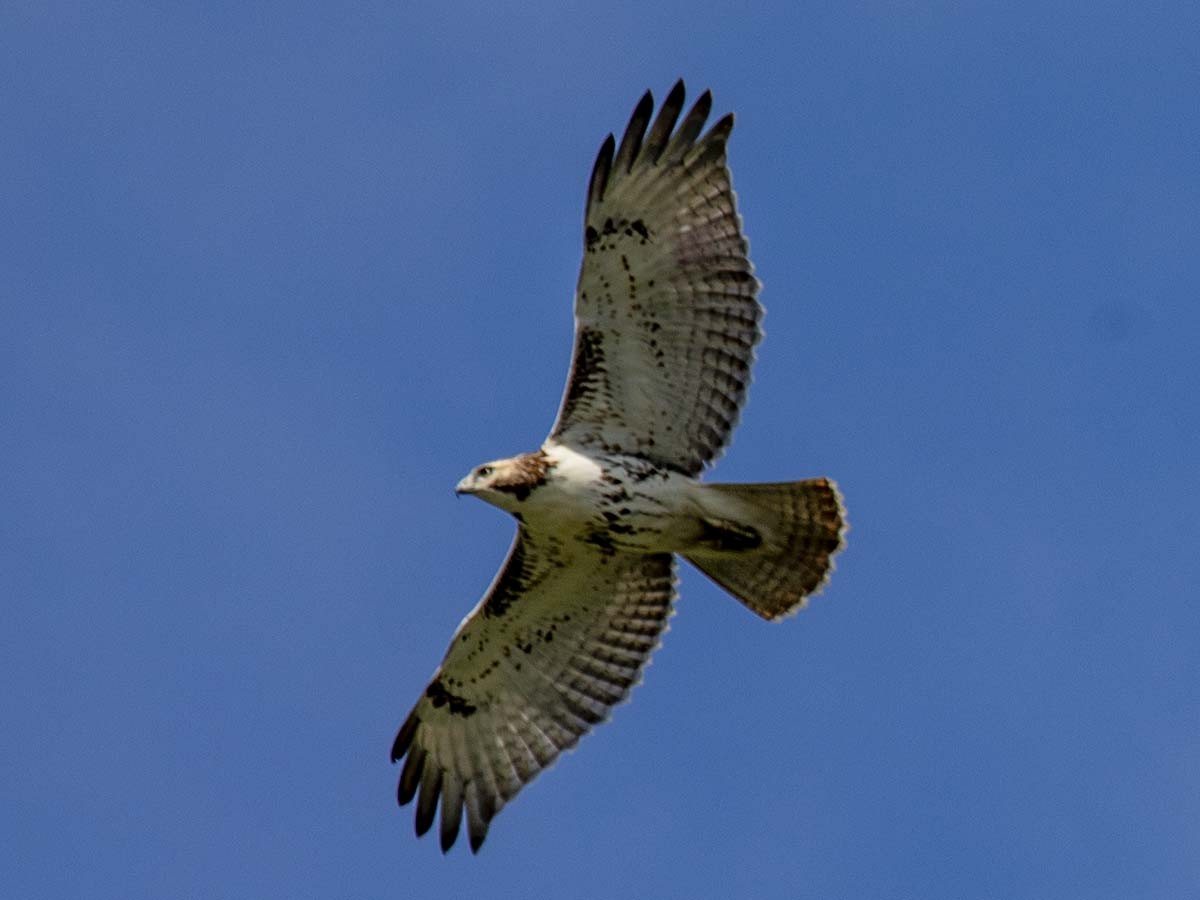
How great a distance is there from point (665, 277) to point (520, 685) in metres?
3.16

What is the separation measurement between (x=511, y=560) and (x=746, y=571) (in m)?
1.57

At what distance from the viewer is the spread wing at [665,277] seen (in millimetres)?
15172

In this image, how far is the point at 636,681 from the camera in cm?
1642

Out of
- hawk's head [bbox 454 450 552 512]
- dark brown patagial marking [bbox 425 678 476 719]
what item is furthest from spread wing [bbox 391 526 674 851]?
hawk's head [bbox 454 450 552 512]

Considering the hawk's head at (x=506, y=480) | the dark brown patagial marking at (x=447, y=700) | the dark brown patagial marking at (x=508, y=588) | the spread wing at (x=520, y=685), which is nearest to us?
the hawk's head at (x=506, y=480)

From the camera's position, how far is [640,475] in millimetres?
15430

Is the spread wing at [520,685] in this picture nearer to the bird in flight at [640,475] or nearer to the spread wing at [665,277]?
the bird in flight at [640,475]

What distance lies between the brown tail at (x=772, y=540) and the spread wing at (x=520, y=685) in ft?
1.89

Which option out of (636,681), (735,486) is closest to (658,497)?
(735,486)

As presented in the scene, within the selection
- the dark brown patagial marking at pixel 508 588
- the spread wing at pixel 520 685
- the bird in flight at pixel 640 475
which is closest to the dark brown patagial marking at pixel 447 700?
the spread wing at pixel 520 685

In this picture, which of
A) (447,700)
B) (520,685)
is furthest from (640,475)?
(447,700)

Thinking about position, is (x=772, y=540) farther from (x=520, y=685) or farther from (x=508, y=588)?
(x=520, y=685)

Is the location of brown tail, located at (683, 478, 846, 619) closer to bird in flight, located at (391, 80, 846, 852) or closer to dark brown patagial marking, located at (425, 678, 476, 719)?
bird in flight, located at (391, 80, 846, 852)

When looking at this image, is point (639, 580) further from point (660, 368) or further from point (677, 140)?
point (677, 140)
